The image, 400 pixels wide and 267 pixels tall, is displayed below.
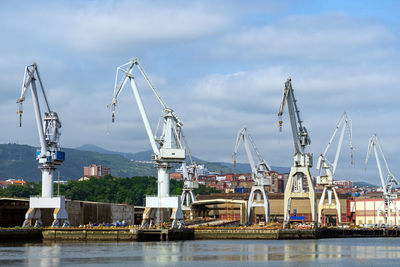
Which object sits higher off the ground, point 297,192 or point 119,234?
point 297,192

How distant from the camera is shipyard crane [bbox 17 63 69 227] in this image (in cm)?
11650

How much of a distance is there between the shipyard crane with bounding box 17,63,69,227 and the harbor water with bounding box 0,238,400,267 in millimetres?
13720

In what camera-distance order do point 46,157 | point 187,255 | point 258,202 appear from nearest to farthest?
point 187,255
point 46,157
point 258,202

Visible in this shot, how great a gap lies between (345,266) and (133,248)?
1386 inches

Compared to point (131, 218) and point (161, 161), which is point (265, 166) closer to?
point (131, 218)

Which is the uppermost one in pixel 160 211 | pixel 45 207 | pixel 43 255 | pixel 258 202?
pixel 258 202

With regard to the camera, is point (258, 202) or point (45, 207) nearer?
point (45, 207)

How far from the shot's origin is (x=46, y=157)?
11606cm

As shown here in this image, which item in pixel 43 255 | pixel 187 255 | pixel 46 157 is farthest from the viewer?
pixel 46 157

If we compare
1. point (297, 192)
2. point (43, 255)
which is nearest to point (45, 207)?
point (43, 255)

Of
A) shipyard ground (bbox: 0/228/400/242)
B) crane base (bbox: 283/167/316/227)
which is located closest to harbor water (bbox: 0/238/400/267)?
shipyard ground (bbox: 0/228/400/242)

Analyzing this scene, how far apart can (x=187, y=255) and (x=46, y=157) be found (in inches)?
1602

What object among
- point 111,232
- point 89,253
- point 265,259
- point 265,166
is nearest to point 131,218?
point 265,166

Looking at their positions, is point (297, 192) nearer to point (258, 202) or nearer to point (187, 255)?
point (258, 202)
